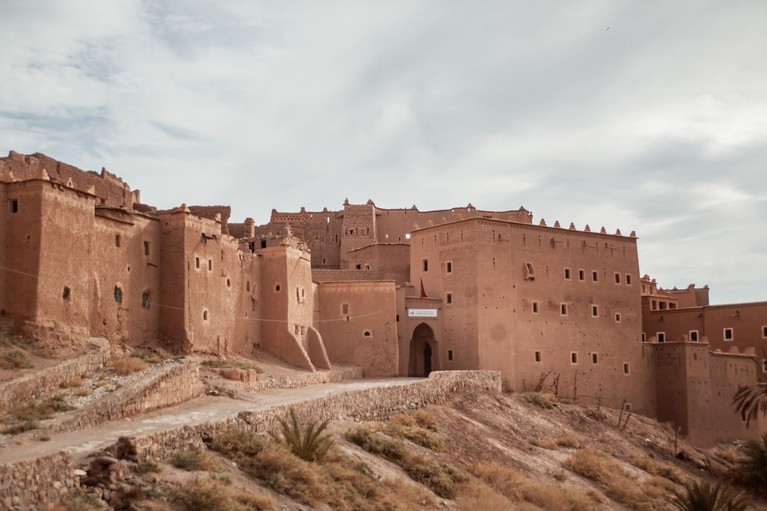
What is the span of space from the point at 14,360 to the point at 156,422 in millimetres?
4675

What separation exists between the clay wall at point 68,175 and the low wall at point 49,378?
5581 millimetres

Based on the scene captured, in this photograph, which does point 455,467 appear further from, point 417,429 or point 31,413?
point 31,413

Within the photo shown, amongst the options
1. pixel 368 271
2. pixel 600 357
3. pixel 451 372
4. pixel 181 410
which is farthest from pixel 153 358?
pixel 600 357

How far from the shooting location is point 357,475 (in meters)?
20.3

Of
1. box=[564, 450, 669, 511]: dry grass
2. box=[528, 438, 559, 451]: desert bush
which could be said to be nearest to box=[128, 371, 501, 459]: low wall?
box=[528, 438, 559, 451]: desert bush

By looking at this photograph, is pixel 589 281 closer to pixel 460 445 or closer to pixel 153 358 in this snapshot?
pixel 460 445

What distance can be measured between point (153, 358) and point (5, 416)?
28.2ft

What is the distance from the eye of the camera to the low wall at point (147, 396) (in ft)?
61.5

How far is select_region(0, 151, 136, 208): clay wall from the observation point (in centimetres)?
2636

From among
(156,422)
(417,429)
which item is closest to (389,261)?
(417,429)

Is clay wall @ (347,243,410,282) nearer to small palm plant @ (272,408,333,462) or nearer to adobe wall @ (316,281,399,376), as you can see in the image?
adobe wall @ (316,281,399,376)

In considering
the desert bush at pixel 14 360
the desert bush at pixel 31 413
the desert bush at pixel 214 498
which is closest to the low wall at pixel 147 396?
the desert bush at pixel 31 413

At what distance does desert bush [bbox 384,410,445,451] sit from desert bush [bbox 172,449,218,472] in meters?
9.81

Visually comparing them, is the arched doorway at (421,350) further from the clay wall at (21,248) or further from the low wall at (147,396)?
the clay wall at (21,248)
